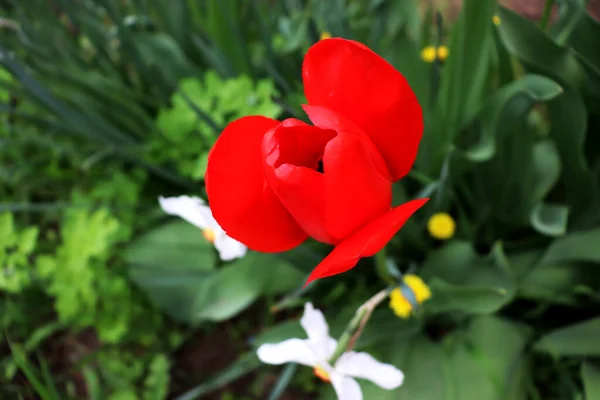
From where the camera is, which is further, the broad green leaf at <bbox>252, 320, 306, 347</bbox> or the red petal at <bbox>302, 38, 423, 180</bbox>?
the broad green leaf at <bbox>252, 320, 306, 347</bbox>

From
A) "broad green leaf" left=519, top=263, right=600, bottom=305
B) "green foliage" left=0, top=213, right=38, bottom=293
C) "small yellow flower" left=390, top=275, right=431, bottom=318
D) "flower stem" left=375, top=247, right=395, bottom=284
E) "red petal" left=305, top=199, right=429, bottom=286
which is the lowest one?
"broad green leaf" left=519, top=263, right=600, bottom=305

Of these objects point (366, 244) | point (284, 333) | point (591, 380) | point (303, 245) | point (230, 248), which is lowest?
point (591, 380)

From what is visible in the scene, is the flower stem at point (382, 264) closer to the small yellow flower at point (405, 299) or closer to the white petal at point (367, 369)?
the small yellow flower at point (405, 299)

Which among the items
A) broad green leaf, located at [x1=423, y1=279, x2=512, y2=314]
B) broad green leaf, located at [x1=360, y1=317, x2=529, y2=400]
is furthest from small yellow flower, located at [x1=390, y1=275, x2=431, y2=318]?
broad green leaf, located at [x1=360, y1=317, x2=529, y2=400]

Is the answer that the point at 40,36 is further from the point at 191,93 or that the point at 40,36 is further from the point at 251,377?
the point at 251,377

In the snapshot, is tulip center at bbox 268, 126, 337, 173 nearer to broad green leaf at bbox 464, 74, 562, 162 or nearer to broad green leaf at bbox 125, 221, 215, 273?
broad green leaf at bbox 464, 74, 562, 162

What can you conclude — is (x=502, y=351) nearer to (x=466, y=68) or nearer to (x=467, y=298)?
(x=467, y=298)

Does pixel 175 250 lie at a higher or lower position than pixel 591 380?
higher

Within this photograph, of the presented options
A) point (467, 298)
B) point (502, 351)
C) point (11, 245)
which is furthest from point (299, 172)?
point (11, 245)
